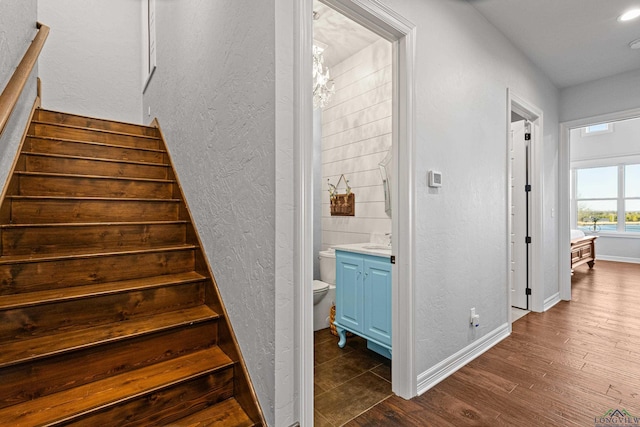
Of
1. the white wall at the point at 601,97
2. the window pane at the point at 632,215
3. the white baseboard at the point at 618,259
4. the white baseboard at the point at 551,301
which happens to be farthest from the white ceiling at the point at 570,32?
the white baseboard at the point at 618,259

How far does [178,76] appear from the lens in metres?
2.72

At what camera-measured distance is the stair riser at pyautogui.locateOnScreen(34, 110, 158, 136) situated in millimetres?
2969

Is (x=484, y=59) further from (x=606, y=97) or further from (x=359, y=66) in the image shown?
(x=606, y=97)

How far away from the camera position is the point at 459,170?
243 centimetres

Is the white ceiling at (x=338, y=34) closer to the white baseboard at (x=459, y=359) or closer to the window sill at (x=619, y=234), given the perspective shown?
the white baseboard at (x=459, y=359)

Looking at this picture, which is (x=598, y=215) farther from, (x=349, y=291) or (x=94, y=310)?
(x=94, y=310)

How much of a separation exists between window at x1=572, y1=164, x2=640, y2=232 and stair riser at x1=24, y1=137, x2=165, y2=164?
29.3ft

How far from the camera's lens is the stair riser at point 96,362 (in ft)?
4.15

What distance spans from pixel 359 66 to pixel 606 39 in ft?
7.59

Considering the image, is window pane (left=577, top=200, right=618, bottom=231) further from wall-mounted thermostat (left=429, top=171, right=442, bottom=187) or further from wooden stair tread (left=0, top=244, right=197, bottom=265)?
wooden stair tread (left=0, top=244, right=197, bottom=265)

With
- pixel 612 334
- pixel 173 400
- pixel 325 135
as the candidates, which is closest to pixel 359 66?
pixel 325 135

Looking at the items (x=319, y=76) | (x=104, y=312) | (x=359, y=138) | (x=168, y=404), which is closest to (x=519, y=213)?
(x=359, y=138)

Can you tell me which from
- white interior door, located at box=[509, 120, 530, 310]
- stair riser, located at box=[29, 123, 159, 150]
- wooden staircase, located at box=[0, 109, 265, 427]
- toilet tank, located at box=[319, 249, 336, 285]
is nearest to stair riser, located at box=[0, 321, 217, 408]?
wooden staircase, located at box=[0, 109, 265, 427]

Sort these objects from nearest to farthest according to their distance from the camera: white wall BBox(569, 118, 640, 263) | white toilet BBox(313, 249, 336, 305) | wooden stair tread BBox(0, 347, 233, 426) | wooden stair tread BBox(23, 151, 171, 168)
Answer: wooden stair tread BBox(0, 347, 233, 426) → wooden stair tread BBox(23, 151, 171, 168) → white toilet BBox(313, 249, 336, 305) → white wall BBox(569, 118, 640, 263)
